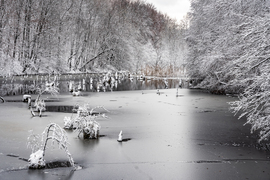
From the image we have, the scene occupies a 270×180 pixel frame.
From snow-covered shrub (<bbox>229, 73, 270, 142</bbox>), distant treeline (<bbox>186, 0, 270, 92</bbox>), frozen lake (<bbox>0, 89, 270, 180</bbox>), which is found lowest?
frozen lake (<bbox>0, 89, 270, 180</bbox>)

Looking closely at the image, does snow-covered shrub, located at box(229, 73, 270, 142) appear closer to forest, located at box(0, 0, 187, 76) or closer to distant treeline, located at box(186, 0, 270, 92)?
distant treeline, located at box(186, 0, 270, 92)

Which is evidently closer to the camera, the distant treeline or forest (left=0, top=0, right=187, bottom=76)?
the distant treeline

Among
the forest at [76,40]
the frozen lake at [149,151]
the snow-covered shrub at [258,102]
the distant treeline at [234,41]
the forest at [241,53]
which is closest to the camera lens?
the frozen lake at [149,151]

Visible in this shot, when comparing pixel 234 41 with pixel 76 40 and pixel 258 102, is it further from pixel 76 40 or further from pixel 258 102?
pixel 76 40

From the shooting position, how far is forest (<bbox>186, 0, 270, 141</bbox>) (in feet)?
26.1

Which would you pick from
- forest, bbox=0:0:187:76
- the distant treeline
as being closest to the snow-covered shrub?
the distant treeline

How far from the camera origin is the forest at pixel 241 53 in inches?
313

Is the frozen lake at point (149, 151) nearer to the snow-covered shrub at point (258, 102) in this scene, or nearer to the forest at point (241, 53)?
the snow-covered shrub at point (258, 102)

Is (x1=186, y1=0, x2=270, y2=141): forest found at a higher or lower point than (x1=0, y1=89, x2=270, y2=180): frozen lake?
higher

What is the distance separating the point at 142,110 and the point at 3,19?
20.8 metres

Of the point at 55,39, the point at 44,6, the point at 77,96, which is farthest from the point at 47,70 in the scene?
the point at 77,96

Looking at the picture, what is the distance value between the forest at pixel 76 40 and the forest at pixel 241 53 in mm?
14079

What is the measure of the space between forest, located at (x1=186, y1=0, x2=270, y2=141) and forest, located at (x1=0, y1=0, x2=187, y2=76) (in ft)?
46.2

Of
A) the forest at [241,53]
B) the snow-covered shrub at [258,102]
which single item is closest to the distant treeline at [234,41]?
the forest at [241,53]
